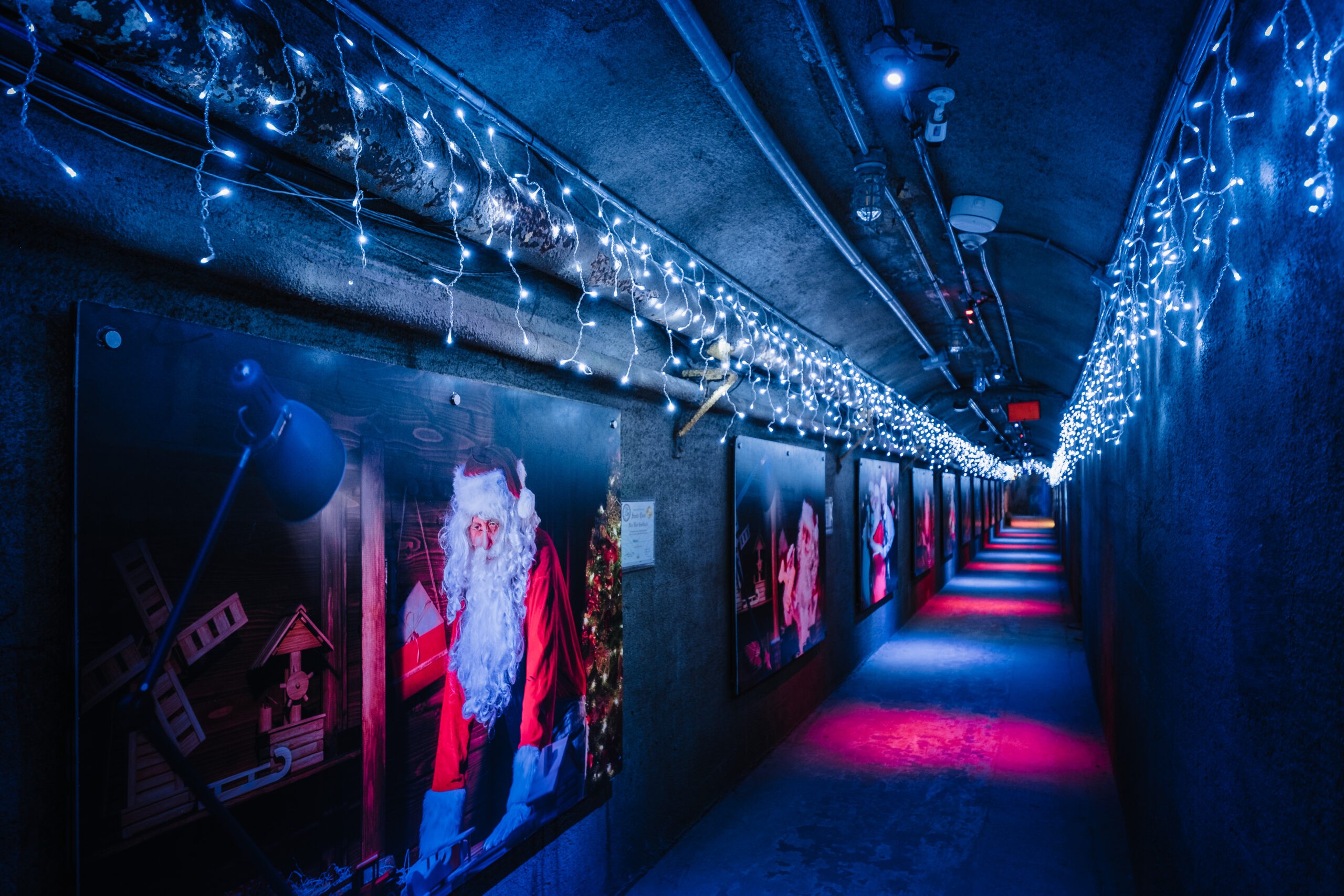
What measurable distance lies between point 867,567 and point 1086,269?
191 inches

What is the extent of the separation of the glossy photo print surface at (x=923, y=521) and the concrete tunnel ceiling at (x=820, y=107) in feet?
25.0

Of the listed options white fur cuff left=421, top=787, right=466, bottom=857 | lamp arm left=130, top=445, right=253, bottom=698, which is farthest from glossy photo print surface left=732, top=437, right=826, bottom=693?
lamp arm left=130, top=445, right=253, bottom=698

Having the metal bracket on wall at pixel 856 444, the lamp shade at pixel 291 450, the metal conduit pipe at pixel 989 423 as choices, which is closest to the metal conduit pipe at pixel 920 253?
the metal bracket on wall at pixel 856 444

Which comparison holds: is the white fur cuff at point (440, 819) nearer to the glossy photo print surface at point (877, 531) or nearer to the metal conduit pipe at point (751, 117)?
the metal conduit pipe at point (751, 117)

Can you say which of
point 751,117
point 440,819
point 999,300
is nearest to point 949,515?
point 999,300

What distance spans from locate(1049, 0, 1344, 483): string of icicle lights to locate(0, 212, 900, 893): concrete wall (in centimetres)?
255

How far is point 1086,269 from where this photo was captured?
536 centimetres

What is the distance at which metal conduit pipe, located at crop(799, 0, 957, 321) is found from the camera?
2.96 metres

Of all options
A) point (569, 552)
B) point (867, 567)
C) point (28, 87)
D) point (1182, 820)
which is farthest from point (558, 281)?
point (867, 567)

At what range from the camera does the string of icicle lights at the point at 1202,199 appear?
1510 mm

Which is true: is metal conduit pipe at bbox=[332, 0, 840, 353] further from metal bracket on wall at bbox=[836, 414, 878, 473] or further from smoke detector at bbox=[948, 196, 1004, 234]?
metal bracket on wall at bbox=[836, 414, 878, 473]

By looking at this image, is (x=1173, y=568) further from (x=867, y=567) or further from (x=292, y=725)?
(x=867, y=567)

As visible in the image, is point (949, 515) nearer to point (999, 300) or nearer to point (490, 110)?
point (999, 300)

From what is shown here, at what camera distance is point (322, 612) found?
2205 millimetres
